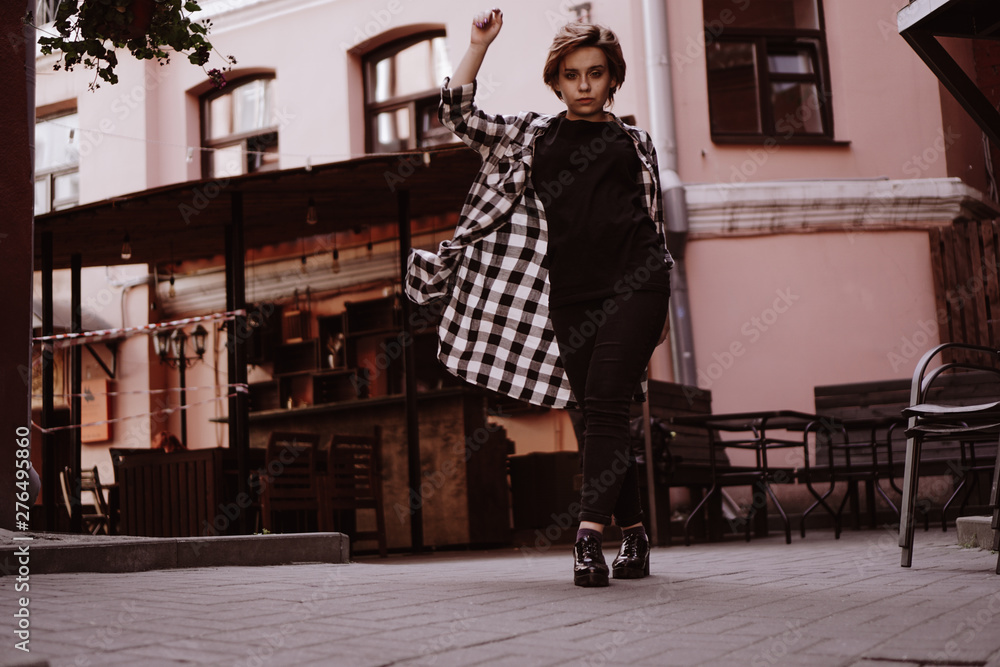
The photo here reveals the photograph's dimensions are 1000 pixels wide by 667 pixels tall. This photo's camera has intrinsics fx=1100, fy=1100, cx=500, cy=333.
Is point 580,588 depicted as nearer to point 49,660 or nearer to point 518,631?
point 518,631

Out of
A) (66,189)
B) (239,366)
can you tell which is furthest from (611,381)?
(66,189)

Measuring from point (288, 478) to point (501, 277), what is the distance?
15.2 ft

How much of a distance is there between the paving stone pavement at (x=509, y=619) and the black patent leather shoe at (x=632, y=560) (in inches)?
3.8

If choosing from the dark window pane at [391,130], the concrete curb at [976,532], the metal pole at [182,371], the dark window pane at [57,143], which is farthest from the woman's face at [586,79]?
the dark window pane at [57,143]

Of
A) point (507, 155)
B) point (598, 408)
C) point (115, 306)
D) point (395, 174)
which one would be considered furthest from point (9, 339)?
point (115, 306)

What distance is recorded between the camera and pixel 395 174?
9.16 meters

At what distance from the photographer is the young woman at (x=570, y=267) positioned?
3773mm

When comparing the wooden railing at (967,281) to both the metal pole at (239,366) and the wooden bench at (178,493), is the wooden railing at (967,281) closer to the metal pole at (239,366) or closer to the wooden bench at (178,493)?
the metal pole at (239,366)

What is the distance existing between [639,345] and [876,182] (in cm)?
821

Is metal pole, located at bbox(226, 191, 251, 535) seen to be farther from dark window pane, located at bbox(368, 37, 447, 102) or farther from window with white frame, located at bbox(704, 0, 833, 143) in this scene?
window with white frame, located at bbox(704, 0, 833, 143)

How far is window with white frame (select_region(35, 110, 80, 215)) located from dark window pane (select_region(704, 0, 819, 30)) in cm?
888

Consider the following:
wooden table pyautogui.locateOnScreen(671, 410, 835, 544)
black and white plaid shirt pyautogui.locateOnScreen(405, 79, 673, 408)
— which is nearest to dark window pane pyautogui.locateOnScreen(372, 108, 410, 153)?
wooden table pyautogui.locateOnScreen(671, 410, 835, 544)

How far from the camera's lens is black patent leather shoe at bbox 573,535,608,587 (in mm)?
3621

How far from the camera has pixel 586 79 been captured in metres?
3.92
